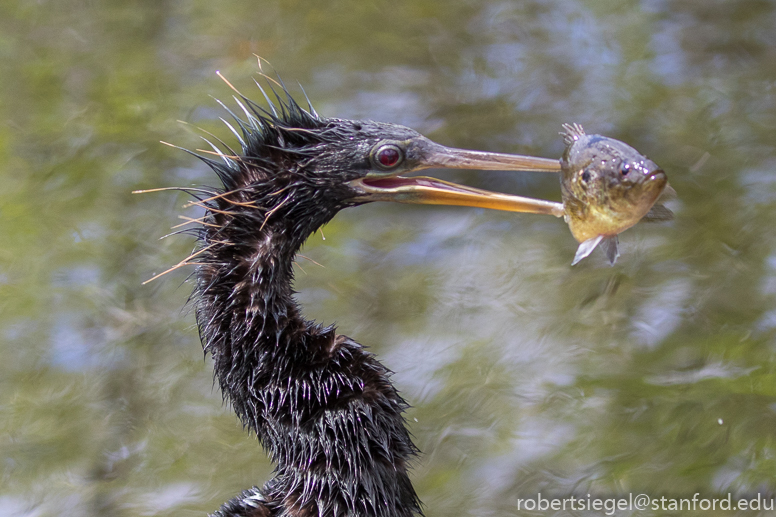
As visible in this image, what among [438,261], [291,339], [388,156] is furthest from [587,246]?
[438,261]

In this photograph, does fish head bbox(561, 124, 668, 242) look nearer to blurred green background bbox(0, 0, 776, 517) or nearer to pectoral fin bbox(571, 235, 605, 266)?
pectoral fin bbox(571, 235, 605, 266)

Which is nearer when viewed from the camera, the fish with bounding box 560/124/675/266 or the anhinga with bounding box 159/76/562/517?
the fish with bounding box 560/124/675/266

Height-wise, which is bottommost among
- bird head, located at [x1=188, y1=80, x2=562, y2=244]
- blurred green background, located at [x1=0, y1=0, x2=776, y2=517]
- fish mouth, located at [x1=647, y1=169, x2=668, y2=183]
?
fish mouth, located at [x1=647, y1=169, x2=668, y2=183]

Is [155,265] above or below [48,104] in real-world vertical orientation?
below

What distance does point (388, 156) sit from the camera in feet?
6.59

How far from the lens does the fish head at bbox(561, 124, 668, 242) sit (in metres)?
1.80

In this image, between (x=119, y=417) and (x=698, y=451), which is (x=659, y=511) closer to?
(x=698, y=451)

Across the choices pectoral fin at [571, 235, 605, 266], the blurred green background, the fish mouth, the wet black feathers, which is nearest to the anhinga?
the wet black feathers

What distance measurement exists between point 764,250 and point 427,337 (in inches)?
69.2

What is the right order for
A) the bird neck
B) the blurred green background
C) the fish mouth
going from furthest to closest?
the blurred green background
the bird neck
the fish mouth

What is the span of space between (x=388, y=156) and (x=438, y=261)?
1815mm

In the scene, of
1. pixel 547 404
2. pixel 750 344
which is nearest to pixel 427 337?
pixel 547 404

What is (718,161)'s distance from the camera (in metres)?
3.71

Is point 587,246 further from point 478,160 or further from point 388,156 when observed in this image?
point 388,156
